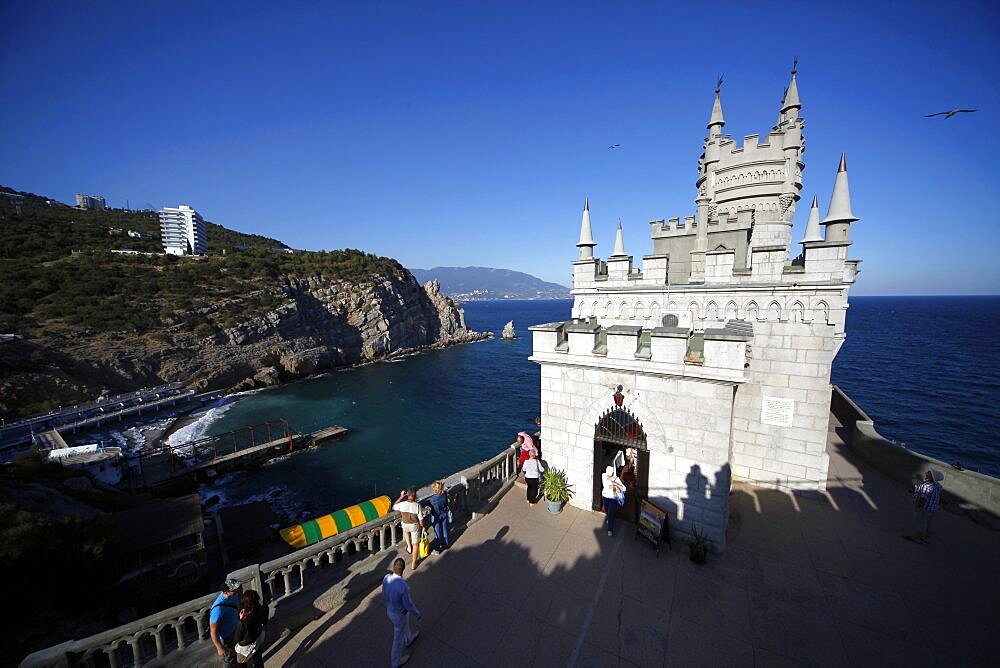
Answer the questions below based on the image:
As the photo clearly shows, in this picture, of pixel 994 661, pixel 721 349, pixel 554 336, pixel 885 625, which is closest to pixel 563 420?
pixel 554 336

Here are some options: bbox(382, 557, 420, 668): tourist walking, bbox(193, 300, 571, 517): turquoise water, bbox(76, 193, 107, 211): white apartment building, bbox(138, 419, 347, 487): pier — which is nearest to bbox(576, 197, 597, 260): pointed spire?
bbox(382, 557, 420, 668): tourist walking

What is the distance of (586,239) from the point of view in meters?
11.8

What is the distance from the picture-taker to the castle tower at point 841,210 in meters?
8.59

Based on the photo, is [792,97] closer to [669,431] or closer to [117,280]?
[669,431]

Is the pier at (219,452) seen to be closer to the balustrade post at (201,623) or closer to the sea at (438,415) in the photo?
the sea at (438,415)

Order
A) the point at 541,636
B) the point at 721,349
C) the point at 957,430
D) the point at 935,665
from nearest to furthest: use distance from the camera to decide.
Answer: the point at 935,665 → the point at 541,636 → the point at 721,349 → the point at 957,430

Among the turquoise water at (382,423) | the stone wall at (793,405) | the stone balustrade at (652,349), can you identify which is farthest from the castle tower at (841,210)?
the turquoise water at (382,423)

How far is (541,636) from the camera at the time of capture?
18.7 feet

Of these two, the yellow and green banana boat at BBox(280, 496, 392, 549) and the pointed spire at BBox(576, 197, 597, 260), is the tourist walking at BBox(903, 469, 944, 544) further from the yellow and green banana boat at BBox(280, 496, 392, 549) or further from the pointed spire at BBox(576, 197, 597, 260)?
the yellow and green banana boat at BBox(280, 496, 392, 549)

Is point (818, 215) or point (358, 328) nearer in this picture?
point (818, 215)

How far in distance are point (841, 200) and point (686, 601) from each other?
30.8 feet

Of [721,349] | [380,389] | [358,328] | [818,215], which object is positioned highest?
[818,215]

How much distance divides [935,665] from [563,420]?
6499 mm

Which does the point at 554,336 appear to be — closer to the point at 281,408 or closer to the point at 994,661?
the point at 994,661
